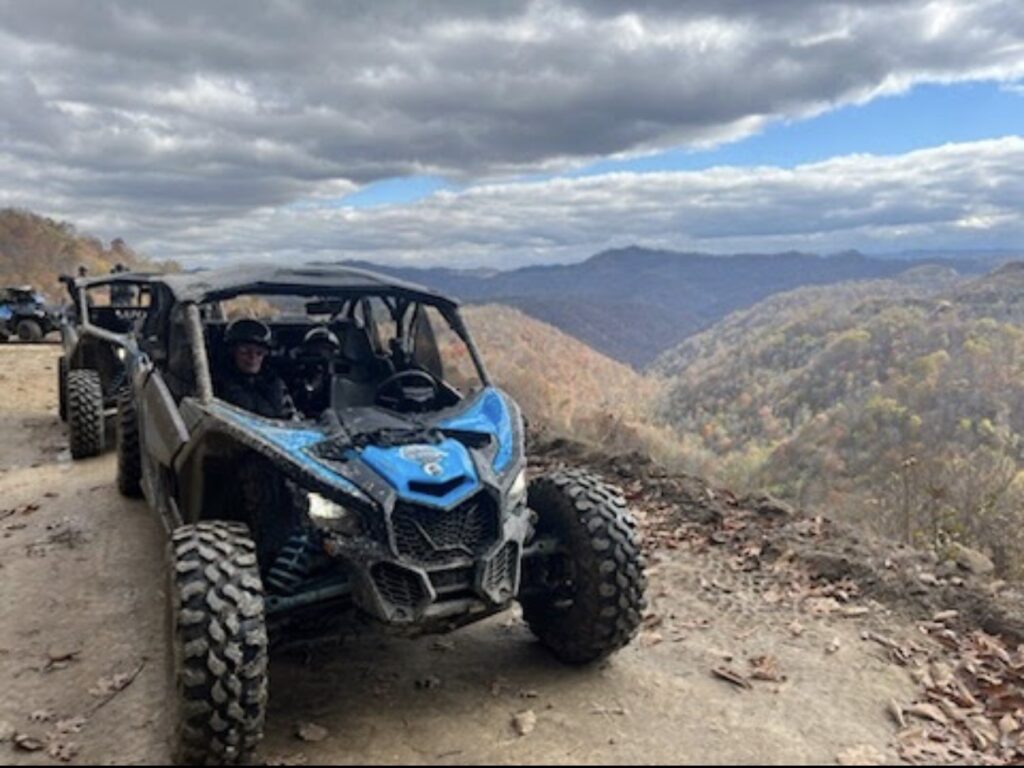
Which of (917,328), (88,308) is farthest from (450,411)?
(917,328)

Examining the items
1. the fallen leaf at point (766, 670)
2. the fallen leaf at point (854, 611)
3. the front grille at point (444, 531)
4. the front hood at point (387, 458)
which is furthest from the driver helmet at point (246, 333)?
the fallen leaf at point (854, 611)

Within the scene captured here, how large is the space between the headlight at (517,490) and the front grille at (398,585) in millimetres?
666

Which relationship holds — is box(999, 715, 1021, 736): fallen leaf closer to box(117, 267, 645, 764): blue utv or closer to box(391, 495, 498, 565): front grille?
box(117, 267, 645, 764): blue utv

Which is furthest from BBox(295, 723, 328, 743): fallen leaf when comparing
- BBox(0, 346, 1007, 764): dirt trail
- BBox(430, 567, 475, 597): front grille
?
BBox(430, 567, 475, 597): front grille

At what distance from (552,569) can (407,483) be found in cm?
124

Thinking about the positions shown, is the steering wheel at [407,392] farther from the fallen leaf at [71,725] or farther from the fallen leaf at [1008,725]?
the fallen leaf at [1008,725]

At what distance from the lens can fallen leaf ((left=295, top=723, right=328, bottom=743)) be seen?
423cm

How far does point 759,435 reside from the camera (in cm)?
6794

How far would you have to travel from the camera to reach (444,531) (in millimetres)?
4266

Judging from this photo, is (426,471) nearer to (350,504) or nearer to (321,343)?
(350,504)

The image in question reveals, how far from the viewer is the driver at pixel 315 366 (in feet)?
20.1

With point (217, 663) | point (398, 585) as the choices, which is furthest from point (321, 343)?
point (217, 663)

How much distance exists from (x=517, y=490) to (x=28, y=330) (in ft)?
72.8

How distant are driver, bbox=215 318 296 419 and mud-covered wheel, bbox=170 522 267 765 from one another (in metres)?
2.03
